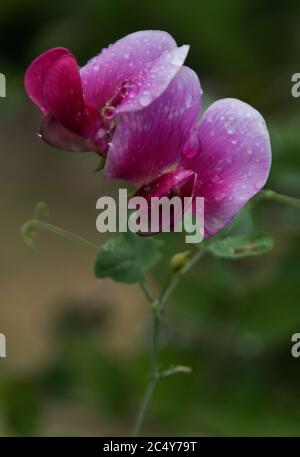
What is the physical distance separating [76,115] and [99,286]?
153cm

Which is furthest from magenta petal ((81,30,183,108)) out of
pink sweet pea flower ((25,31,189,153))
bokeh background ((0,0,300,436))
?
bokeh background ((0,0,300,436))

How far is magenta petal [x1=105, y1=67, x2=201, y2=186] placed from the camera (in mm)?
623

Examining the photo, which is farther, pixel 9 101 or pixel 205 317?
pixel 9 101

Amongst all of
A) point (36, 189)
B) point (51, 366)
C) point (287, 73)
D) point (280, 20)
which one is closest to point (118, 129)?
point (51, 366)

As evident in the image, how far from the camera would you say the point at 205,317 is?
55.4 inches

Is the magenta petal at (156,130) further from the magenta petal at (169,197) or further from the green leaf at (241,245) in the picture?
the green leaf at (241,245)

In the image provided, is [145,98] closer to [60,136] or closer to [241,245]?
[60,136]

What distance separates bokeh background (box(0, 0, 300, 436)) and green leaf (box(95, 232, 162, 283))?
0.12 m

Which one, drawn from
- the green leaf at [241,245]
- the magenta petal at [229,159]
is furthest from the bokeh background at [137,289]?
the magenta petal at [229,159]

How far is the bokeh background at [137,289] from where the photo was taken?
137 centimetres

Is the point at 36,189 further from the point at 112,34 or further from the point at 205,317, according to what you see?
the point at 205,317

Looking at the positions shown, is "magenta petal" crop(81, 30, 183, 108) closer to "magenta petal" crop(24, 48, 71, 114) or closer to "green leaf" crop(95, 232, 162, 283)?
"magenta petal" crop(24, 48, 71, 114)

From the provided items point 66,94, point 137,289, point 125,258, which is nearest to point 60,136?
point 66,94

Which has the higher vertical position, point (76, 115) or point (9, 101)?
point (9, 101)
